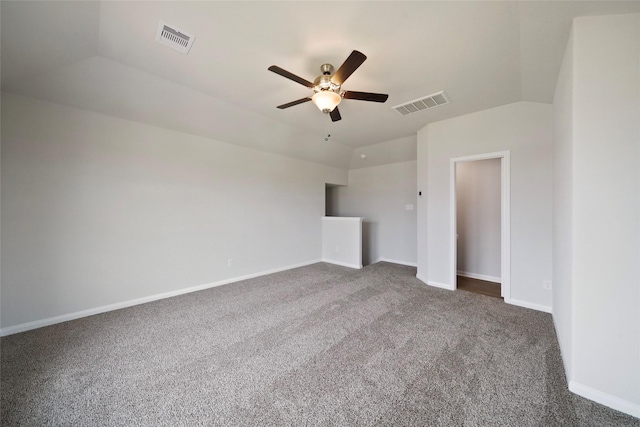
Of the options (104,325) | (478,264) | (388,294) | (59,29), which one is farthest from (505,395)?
(59,29)

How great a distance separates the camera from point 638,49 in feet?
4.71

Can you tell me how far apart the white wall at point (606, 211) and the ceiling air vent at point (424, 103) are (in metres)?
1.33

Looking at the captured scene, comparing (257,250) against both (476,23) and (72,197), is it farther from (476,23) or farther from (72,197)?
(476,23)

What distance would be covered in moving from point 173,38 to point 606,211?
140 inches

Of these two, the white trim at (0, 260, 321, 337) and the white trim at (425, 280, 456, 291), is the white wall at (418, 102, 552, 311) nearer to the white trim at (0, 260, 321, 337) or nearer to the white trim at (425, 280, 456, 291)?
the white trim at (425, 280, 456, 291)

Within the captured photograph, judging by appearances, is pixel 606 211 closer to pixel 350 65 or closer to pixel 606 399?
pixel 606 399

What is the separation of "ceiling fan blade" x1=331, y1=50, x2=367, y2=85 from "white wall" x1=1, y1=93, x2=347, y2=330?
2629 millimetres

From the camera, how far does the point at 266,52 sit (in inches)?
83.7

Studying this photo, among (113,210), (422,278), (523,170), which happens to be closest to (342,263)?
(422,278)

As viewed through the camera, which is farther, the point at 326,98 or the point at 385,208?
the point at 385,208

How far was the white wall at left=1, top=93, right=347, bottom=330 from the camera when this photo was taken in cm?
238

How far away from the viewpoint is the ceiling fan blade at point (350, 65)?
166 centimetres

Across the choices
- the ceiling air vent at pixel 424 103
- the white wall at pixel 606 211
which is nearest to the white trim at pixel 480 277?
the white wall at pixel 606 211

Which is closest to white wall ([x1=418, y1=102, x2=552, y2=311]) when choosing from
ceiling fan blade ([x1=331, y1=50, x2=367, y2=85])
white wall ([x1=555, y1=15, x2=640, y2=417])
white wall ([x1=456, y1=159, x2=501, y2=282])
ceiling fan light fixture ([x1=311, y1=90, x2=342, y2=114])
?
white wall ([x1=456, y1=159, x2=501, y2=282])
